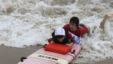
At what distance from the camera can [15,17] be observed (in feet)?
32.1

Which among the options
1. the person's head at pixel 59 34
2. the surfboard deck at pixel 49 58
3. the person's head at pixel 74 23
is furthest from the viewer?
the person's head at pixel 74 23

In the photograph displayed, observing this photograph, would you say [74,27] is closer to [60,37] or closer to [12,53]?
[60,37]

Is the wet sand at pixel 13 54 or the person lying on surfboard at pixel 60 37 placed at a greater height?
the person lying on surfboard at pixel 60 37

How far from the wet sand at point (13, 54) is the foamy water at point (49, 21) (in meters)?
0.26

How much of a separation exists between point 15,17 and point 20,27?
3.61 ft

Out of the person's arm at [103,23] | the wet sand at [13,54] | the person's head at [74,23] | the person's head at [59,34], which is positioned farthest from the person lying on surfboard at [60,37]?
the person's arm at [103,23]

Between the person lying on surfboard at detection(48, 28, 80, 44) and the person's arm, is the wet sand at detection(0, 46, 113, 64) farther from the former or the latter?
the person's arm

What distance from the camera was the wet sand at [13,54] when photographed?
656 centimetres

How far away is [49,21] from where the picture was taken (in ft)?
30.9

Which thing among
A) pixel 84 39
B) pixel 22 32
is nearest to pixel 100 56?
pixel 84 39

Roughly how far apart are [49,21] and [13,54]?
2.73 m

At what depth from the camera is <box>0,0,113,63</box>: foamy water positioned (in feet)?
24.4

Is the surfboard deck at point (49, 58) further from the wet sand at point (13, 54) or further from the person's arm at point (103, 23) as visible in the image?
the person's arm at point (103, 23)

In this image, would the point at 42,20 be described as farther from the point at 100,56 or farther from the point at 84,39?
the point at 100,56
